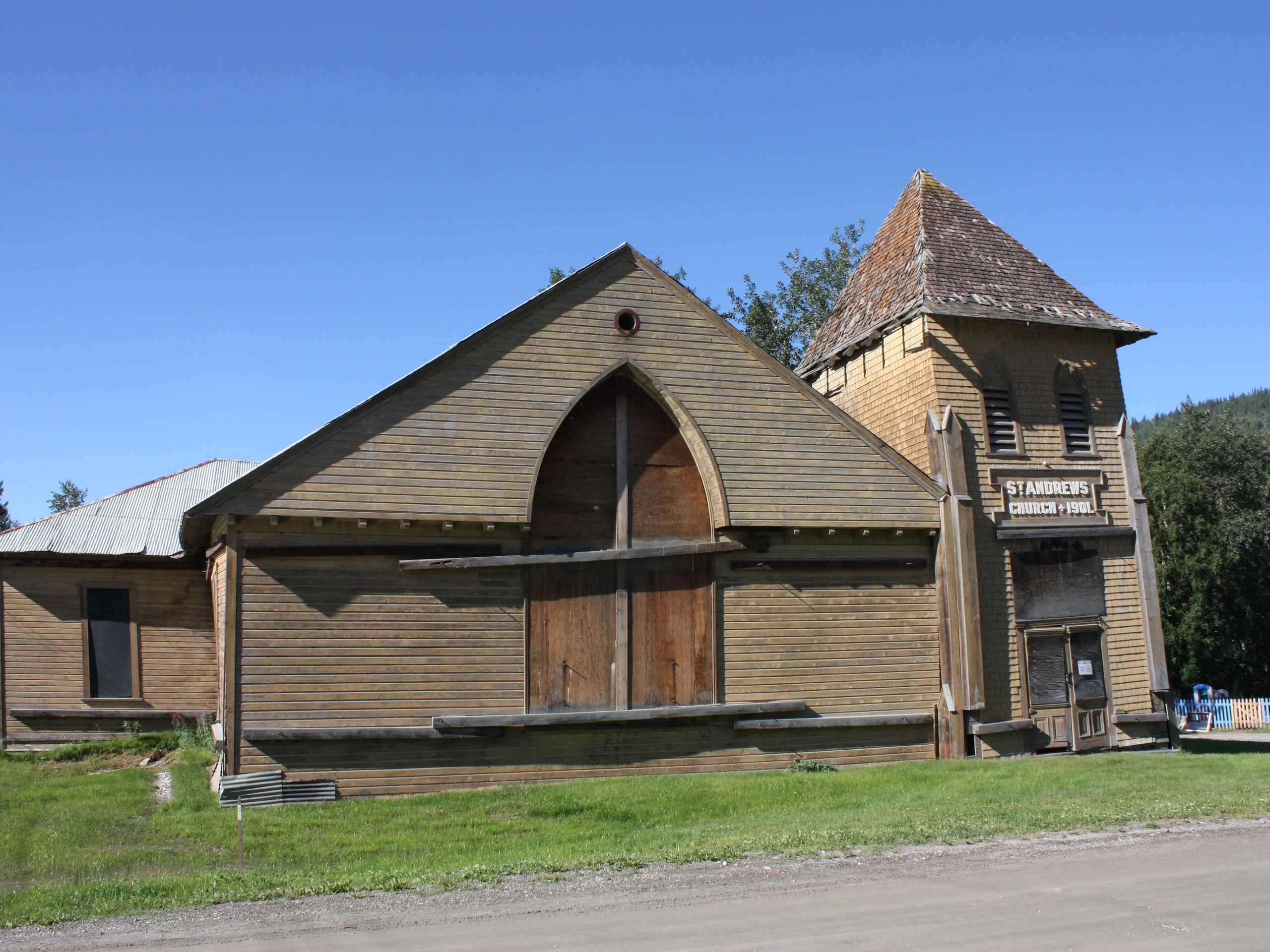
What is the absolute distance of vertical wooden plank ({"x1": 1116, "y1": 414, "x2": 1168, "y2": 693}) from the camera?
61.2 ft

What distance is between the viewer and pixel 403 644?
14898 millimetres

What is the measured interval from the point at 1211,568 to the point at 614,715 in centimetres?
3191

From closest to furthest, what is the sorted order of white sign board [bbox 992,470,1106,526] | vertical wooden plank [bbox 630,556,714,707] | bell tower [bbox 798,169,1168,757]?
vertical wooden plank [bbox 630,556,714,707], bell tower [bbox 798,169,1168,757], white sign board [bbox 992,470,1106,526]

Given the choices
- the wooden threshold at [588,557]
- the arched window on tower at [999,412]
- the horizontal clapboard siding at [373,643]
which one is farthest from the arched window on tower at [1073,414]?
the horizontal clapboard siding at [373,643]

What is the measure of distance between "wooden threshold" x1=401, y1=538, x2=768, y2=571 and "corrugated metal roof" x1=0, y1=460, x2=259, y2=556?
19.2ft

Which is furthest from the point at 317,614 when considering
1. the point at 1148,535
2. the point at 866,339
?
the point at 1148,535

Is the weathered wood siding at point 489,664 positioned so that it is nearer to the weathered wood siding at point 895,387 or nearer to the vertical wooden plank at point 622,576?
the vertical wooden plank at point 622,576

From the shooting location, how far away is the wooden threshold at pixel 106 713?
19.3m

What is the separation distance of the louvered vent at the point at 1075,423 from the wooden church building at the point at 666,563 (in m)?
0.07

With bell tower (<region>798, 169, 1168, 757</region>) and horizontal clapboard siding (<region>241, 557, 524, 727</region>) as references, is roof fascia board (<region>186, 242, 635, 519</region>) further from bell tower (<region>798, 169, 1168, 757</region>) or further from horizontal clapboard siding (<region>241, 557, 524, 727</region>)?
bell tower (<region>798, 169, 1168, 757</region>)

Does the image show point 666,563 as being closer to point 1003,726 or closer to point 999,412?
point 1003,726

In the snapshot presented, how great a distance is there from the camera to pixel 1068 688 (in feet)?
59.5

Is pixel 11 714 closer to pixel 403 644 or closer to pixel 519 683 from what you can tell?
pixel 403 644

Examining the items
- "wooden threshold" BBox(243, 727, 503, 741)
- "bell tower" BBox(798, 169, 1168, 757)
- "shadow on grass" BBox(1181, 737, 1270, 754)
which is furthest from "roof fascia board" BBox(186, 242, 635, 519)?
"shadow on grass" BBox(1181, 737, 1270, 754)
